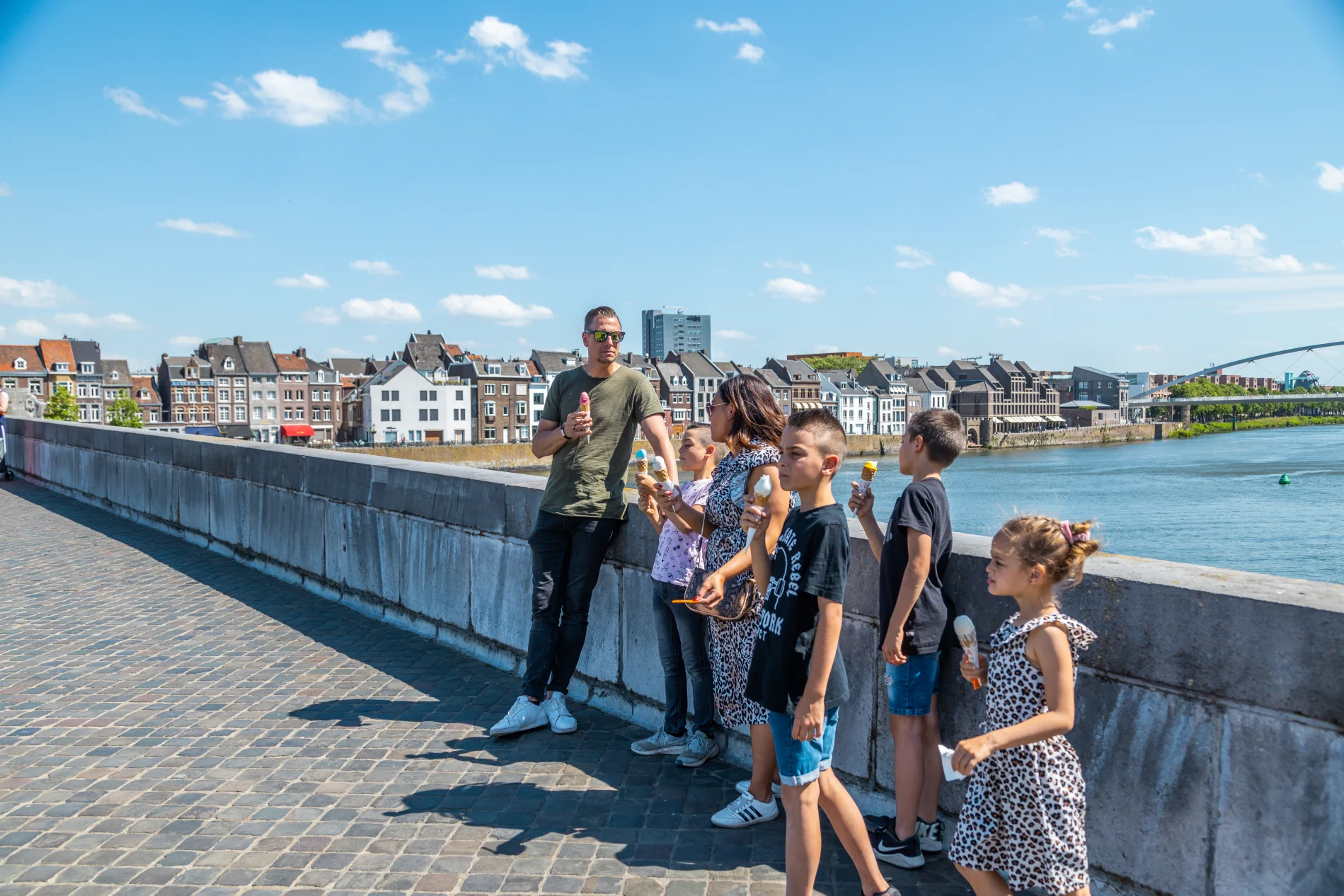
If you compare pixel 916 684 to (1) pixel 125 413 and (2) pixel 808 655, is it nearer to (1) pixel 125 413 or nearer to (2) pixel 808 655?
(2) pixel 808 655

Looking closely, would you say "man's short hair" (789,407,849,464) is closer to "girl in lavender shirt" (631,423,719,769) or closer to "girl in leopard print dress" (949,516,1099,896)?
"girl in leopard print dress" (949,516,1099,896)

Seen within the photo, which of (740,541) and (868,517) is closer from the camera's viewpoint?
(868,517)

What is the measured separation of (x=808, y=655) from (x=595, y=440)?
204 centimetres

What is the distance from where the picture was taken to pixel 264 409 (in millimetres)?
104875

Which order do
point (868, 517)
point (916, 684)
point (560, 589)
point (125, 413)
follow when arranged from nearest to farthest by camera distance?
1. point (916, 684)
2. point (868, 517)
3. point (560, 589)
4. point (125, 413)

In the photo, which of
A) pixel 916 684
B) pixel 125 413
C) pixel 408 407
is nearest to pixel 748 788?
pixel 916 684

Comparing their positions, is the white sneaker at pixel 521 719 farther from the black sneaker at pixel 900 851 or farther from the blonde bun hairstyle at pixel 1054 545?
the blonde bun hairstyle at pixel 1054 545

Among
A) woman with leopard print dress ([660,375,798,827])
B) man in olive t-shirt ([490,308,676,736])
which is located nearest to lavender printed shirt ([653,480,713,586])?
woman with leopard print dress ([660,375,798,827])

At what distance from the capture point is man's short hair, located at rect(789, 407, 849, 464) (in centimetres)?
296

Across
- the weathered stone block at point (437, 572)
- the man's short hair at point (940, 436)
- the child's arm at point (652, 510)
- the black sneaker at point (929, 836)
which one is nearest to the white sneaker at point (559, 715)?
the child's arm at point (652, 510)

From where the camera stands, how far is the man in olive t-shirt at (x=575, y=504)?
4.68 meters

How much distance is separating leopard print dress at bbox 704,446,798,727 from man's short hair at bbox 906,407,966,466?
1.66 ft

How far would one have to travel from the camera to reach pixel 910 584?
126 inches

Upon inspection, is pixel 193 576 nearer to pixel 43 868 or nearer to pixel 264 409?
pixel 43 868
